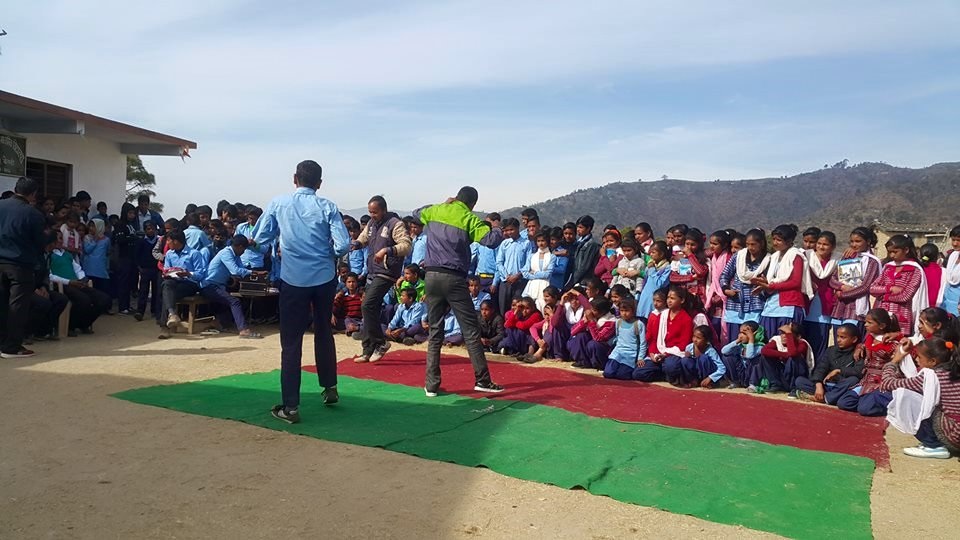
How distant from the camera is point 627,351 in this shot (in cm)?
787

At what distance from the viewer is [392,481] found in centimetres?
415

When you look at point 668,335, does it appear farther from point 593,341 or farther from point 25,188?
point 25,188

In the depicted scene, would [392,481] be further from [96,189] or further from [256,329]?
[96,189]

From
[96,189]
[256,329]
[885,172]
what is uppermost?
[885,172]

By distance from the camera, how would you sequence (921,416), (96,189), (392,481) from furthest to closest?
(96,189)
(921,416)
(392,481)

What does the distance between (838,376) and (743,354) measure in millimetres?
935

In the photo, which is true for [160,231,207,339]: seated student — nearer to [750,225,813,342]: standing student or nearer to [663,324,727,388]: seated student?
[663,324,727,388]: seated student

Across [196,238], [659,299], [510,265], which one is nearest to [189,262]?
[196,238]

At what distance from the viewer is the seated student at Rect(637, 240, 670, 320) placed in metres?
8.42

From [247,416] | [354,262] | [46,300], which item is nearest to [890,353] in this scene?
[247,416]

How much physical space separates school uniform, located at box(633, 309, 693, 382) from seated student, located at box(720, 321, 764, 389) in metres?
0.43

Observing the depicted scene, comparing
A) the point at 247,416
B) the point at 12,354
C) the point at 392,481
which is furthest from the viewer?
the point at 12,354

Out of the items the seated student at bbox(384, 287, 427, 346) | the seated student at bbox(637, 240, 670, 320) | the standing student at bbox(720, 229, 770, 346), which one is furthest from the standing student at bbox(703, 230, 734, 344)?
the seated student at bbox(384, 287, 427, 346)

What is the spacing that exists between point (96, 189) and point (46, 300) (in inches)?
213
